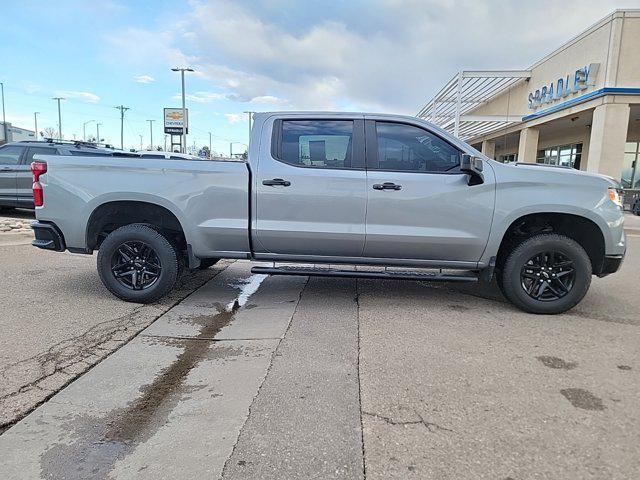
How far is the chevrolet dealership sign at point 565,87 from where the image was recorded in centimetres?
1662

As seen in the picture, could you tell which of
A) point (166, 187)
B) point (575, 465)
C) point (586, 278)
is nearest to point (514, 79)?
point (586, 278)

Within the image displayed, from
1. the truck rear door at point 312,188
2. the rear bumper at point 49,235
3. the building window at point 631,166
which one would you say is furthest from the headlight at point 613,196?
the building window at point 631,166

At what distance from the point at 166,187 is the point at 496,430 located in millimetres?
3855

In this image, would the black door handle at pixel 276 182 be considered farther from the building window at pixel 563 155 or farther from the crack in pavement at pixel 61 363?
the building window at pixel 563 155

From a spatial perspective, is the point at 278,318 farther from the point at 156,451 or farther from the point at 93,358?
the point at 156,451

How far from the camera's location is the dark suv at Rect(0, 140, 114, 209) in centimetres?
1121

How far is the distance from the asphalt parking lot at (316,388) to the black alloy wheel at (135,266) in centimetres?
30

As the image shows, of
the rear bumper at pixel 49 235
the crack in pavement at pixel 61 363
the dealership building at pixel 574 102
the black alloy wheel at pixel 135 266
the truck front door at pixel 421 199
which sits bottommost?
the crack in pavement at pixel 61 363

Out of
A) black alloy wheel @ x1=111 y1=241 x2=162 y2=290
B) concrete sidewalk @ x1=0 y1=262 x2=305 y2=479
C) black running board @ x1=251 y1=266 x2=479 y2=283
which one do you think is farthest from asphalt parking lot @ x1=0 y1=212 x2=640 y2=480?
black running board @ x1=251 y1=266 x2=479 y2=283

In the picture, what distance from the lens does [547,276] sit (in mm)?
4945

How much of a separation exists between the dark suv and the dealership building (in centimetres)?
1577

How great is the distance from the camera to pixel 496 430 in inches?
109

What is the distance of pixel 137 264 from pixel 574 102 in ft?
58.5

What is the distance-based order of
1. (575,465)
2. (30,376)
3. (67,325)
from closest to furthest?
(575,465)
(30,376)
(67,325)
